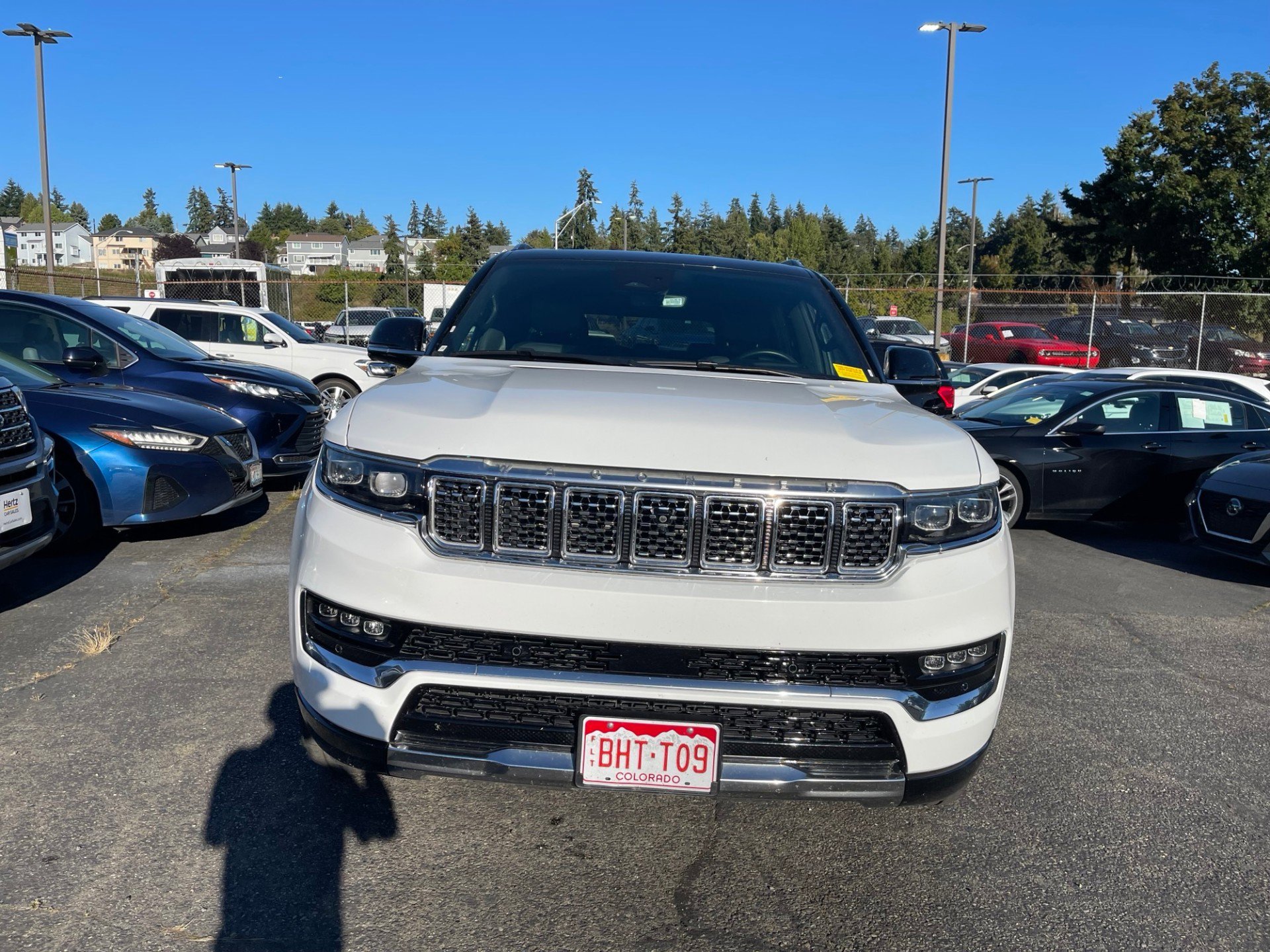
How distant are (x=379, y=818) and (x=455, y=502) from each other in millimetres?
1211

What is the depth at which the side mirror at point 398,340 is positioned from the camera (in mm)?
4137

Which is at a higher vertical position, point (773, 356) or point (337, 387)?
point (773, 356)

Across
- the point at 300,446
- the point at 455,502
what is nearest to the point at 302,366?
the point at 300,446

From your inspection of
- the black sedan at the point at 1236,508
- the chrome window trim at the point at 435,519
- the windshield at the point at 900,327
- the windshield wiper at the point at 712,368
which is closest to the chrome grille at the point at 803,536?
the chrome window trim at the point at 435,519

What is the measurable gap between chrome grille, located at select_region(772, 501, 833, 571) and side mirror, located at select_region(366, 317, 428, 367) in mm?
1952

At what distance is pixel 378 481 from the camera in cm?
271

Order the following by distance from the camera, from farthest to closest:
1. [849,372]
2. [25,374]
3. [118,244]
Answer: [118,244] → [25,374] → [849,372]

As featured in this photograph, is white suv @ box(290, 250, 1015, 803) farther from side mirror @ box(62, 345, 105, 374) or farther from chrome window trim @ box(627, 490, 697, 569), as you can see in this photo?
side mirror @ box(62, 345, 105, 374)

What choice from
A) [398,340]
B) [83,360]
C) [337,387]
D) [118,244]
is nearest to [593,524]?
[398,340]

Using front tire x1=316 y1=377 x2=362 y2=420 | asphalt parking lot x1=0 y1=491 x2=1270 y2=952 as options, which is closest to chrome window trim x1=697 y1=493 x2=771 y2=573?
asphalt parking lot x1=0 y1=491 x2=1270 y2=952

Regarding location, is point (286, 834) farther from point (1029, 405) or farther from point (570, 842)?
point (1029, 405)

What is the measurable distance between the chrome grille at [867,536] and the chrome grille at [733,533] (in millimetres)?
220

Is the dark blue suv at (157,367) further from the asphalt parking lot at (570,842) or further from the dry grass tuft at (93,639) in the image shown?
the asphalt parking lot at (570,842)

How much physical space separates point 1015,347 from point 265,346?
20.4 m
